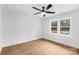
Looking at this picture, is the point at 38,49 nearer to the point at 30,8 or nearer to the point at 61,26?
the point at 61,26

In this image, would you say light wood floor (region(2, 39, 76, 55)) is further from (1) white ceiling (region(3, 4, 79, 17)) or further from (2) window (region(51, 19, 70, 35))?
(1) white ceiling (region(3, 4, 79, 17))

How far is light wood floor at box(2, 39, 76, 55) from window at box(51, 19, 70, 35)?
0.75 feet

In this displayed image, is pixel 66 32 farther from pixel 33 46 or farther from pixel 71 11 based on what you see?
pixel 33 46

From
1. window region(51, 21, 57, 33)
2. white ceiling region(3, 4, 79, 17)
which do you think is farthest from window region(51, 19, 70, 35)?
white ceiling region(3, 4, 79, 17)

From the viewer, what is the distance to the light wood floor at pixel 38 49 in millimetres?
1029

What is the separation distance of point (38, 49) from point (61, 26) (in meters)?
0.48

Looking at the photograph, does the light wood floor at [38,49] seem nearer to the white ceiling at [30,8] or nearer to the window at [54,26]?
the window at [54,26]

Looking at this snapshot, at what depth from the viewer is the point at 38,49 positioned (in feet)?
3.60

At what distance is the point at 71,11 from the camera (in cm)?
101

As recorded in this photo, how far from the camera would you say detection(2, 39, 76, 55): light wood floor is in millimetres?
1029

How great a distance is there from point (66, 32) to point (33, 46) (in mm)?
527
